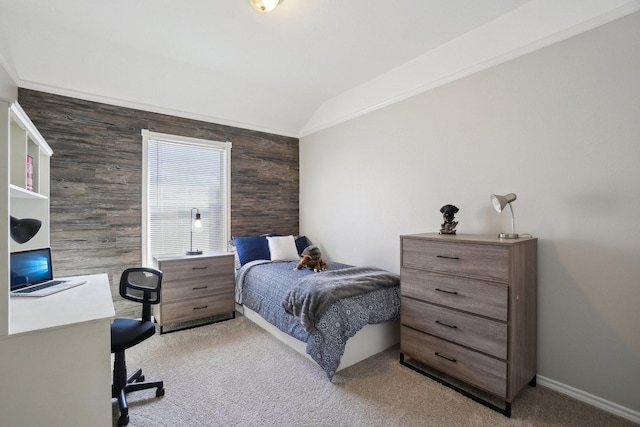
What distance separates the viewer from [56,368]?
130cm

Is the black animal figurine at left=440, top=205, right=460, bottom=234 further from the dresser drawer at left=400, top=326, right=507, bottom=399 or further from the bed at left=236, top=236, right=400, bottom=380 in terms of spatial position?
the dresser drawer at left=400, top=326, right=507, bottom=399

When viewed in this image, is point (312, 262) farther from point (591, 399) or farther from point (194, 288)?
point (591, 399)

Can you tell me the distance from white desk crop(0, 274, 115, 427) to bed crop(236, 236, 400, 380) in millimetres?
1311

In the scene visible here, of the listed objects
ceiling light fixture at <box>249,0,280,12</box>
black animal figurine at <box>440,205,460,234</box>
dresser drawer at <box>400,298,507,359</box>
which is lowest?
dresser drawer at <box>400,298,507,359</box>

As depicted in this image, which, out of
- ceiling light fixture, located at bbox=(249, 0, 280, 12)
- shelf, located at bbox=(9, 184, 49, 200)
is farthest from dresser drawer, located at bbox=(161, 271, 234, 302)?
ceiling light fixture, located at bbox=(249, 0, 280, 12)

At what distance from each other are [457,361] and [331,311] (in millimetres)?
941

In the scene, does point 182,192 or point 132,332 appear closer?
point 132,332

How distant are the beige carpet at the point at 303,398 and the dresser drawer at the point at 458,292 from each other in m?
0.61

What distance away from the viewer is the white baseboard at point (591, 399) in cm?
178

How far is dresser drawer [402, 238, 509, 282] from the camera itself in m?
1.86

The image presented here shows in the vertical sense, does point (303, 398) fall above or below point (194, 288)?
below

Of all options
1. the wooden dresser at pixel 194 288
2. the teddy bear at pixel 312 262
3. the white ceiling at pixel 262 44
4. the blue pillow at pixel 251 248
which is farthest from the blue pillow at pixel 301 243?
the white ceiling at pixel 262 44

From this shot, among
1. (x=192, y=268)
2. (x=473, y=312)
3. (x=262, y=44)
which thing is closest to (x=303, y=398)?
(x=473, y=312)

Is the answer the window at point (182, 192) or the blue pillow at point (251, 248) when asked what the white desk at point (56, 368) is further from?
the blue pillow at point (251, 248)
